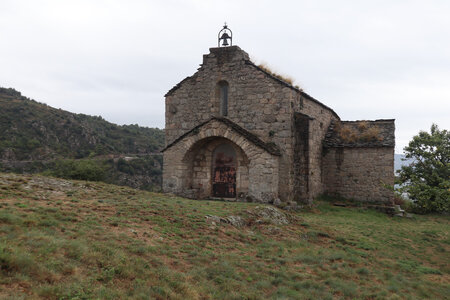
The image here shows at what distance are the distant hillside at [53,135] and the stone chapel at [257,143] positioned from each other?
1608cm

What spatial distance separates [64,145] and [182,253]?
32.5 m

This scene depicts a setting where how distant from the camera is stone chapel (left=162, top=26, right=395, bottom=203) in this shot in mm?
15734

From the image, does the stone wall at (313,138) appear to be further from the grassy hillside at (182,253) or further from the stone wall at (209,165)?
the grassy hillside at (182,253)

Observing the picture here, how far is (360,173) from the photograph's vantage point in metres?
18.7

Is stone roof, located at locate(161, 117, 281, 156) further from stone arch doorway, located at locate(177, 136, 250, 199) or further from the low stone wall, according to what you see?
the low stone wall

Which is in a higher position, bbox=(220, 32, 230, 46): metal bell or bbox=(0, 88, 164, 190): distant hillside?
bbox=(220, 32, 230, 46): metal bell

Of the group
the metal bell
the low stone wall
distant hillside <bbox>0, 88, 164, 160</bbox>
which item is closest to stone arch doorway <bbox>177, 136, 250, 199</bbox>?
the metal bell

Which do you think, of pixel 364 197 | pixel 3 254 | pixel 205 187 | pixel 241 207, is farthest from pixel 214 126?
pixel 3 254

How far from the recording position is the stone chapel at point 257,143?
15.7 meters

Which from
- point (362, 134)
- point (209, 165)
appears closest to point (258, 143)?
point (209, 165)

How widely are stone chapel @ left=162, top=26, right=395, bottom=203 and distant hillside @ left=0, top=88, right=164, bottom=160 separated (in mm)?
16081

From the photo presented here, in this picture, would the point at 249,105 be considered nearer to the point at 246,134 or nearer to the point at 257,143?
the point at 246,134

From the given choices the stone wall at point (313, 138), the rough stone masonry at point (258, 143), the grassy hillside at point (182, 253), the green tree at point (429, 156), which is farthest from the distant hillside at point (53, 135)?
the green tree at point (429, 156)

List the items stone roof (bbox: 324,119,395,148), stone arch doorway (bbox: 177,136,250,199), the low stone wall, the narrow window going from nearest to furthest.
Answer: stone arch doorway (bbox: 177,136,250,199)
the narrow window
the low stone wall
stone roof (bbox: 324,119,395,148)
